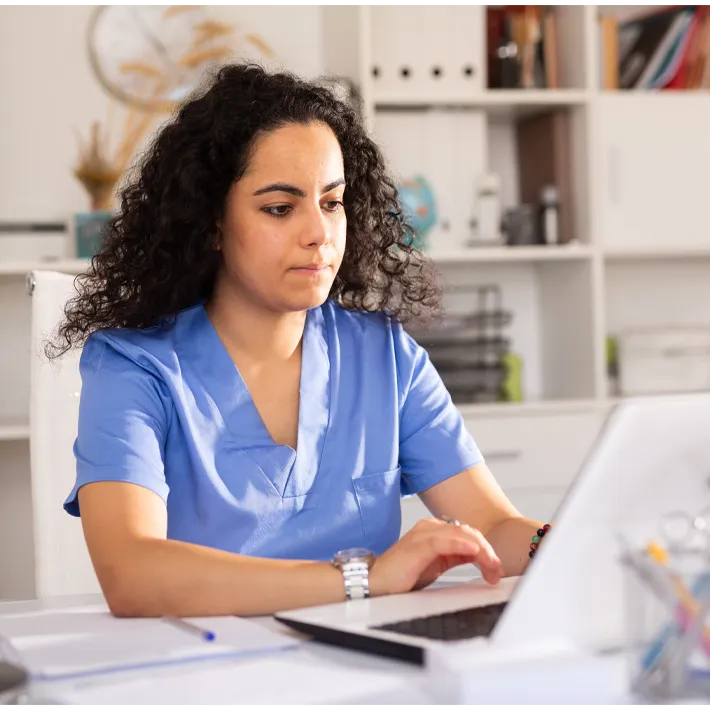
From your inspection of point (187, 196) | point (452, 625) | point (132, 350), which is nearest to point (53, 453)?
point (132, 350)

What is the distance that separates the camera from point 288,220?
147cm

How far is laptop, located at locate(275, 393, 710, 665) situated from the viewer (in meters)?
0.80

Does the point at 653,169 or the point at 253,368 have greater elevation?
the point at 653,169

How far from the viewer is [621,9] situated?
10.8ft

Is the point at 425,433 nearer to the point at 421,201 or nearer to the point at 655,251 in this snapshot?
the point at 421,201

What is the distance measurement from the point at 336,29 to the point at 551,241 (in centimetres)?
81

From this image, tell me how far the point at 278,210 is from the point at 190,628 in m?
0.64

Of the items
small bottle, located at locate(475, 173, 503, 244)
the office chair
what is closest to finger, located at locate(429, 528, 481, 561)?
the office chair

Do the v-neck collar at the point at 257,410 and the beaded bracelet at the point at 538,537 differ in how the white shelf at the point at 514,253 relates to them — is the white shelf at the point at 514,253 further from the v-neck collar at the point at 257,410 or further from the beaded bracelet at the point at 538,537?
the beaded bracelet at the point at 538,537

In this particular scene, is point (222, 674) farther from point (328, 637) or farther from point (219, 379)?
point (219, 379)

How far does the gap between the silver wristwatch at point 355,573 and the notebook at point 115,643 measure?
0.34 feet

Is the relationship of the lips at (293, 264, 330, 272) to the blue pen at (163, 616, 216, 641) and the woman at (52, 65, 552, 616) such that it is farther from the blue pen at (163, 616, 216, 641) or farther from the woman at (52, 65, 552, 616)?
the blue pen at (163, 616, 216, 641)

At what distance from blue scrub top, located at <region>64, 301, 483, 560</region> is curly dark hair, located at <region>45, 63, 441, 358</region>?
67mm

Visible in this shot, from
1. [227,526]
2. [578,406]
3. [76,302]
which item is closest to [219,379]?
[227,526]
